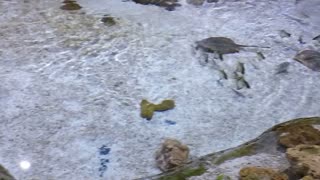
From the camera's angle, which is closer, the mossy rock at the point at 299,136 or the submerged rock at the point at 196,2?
the mossy rock at the point at 299,136

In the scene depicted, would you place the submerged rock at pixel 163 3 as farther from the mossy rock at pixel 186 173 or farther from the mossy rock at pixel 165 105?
the mossy rock at pixel 186 173

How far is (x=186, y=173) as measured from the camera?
2.44 m

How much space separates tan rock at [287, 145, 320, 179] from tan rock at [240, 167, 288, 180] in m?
0.08

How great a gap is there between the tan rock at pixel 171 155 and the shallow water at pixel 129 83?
0.20 feet

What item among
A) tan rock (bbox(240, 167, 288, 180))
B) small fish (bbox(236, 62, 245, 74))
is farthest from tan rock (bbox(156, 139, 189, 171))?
small fish (bbox(236, 62, 245, 74))

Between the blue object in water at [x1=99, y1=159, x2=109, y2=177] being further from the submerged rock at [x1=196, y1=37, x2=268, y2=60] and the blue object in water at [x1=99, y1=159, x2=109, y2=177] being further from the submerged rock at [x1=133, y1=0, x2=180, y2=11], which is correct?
the submerged rock at [x1=133, y1=0, x2=180, y2=11]

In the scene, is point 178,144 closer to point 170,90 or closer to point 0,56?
point 170,90

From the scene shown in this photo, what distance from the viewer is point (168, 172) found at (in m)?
2.55

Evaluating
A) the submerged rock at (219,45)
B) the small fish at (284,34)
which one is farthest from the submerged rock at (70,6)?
the small fish at (284,34)

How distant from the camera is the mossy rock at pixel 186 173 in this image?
2.41m

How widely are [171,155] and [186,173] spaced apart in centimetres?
29

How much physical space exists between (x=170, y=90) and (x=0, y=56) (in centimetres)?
134

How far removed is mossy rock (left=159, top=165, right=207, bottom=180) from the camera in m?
2.41

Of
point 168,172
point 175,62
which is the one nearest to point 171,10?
point 175,62
